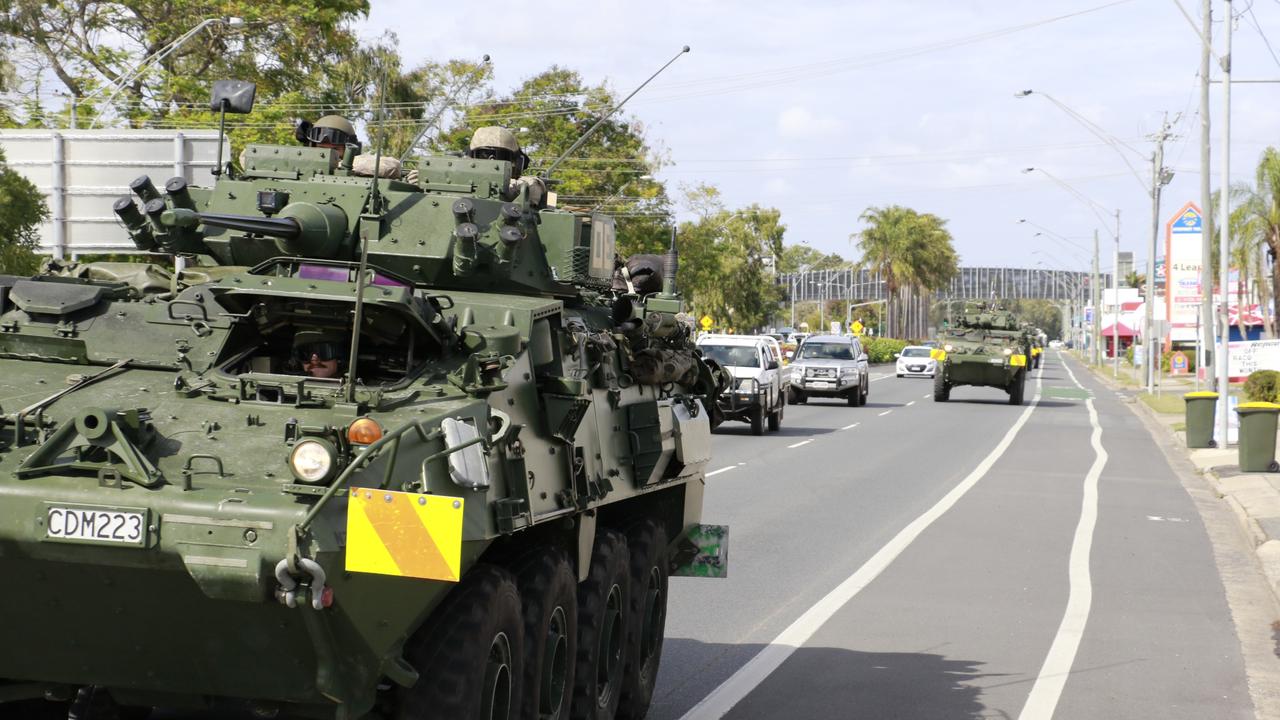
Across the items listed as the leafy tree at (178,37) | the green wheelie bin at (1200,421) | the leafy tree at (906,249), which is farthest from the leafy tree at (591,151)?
the leafy tree at (906,249)

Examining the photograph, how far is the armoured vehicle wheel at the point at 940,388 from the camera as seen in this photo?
43906 millimetres

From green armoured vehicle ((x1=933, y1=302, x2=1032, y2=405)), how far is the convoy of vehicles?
35.8ft

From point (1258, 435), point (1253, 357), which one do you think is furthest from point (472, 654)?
point (1253, 357)

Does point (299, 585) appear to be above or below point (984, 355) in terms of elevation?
below

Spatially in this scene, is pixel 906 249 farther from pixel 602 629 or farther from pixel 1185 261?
pixel 602 629

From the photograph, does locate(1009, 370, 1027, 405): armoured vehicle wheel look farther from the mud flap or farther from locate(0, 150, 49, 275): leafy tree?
the mud flap

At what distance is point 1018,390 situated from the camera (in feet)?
145

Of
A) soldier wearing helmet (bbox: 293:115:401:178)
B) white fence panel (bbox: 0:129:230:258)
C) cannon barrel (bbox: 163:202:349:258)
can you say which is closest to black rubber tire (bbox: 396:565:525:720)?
cannon barrel (bbox: 163:202:349:258)

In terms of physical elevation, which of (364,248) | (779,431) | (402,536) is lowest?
(779,431)

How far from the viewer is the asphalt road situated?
9406 millimetres

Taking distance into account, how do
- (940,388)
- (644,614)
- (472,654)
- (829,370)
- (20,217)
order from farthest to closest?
1. (940,388)
2. (829,370)
3. (20,217)
4. (644,614)
5. (472,654)

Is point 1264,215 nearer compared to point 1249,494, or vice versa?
point 1249,494

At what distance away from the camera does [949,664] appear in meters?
10.3

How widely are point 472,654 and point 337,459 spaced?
0.87 m
